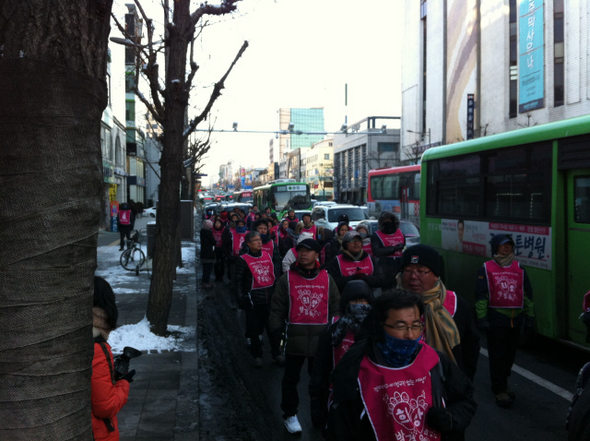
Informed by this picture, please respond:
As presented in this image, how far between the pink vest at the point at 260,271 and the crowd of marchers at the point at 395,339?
811mm

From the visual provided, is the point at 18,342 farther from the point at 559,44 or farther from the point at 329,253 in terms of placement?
the point at 559,44

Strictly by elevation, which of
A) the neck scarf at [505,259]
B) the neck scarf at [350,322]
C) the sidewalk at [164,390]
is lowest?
the sidewalk at [164,390]

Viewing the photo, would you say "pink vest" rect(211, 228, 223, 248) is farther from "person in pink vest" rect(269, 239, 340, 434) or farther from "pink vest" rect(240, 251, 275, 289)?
"person in pink vest" rect(269, 239, 340, 434)

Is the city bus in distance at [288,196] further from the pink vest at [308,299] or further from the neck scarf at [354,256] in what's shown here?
the pink vest at [308,299]

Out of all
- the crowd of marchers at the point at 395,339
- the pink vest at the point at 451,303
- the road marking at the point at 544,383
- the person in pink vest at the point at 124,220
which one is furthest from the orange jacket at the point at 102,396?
the person in pink vest at the point at 124,220

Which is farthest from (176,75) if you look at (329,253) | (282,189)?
(282,189)

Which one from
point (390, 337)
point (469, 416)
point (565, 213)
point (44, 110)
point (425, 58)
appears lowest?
point (469, 416)

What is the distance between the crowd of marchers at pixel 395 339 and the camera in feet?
8.68

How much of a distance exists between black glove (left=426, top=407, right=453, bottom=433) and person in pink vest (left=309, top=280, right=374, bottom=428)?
1.02 metres

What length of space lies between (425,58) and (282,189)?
114 ft

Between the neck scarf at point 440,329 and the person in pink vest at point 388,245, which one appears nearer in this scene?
the neck scarf at point 440,329

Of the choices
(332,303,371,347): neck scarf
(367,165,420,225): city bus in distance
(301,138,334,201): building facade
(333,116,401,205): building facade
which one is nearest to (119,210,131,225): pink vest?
(367,165,420,225): city bus in distance

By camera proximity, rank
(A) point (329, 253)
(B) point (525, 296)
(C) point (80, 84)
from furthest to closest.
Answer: (A) point (329, 253)
(B) point (525, 296)
(C) point (80, 84)

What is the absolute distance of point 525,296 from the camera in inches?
230
